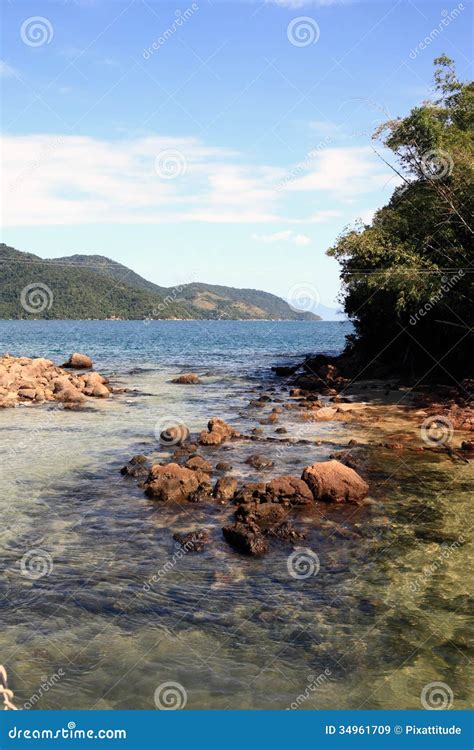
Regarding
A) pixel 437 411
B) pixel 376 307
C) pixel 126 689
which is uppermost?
A: pixel 376 307

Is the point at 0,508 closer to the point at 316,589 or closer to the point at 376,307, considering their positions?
the point at 316,589

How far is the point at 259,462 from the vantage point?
1927cm

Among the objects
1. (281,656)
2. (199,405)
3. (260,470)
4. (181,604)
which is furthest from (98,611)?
(199,405)

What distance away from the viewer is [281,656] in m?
8.63

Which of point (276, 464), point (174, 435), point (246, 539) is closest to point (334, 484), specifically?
point (246, 539)

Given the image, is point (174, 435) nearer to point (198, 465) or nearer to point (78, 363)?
point (198, 465)

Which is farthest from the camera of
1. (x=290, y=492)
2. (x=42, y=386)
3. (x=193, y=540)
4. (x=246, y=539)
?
(x=42, y=386)

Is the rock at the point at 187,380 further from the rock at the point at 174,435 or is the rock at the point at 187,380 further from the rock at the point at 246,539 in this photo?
the rock at the point at 246,539

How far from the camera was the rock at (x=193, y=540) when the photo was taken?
1251 cm

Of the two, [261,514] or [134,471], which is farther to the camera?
[134,471]

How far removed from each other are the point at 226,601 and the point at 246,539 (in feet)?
7.49

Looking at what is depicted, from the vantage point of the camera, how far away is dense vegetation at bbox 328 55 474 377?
27938mm

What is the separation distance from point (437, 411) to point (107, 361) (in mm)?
45395

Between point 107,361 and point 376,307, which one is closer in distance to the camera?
point 376,307
